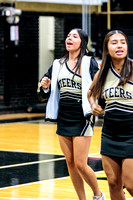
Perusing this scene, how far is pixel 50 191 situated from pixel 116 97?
2.81 meters

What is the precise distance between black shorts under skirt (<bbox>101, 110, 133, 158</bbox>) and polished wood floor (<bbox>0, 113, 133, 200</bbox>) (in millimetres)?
2234

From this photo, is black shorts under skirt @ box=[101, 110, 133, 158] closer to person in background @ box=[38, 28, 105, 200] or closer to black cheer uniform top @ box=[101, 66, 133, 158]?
black cheer uniform top @ box=[101, 66, 133, 158]

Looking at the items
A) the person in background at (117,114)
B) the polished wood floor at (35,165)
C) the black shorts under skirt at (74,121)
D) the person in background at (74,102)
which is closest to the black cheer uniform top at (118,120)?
the person in background at (117,114)

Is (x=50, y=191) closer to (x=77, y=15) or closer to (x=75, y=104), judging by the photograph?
(x=75, y=104)

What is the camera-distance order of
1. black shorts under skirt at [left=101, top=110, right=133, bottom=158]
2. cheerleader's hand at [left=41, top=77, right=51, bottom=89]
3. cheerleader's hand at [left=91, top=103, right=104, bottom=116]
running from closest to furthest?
black shorts under skirt at [left=101, top=110, right=133, bottom=158] < cheerleader's hand at [left=91, top=103, right=104, bottom=116] < cheerleader's hand at [left=41, top=77, right=51, bottom=89]

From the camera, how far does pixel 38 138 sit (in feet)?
41.3

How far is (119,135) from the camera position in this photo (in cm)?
484

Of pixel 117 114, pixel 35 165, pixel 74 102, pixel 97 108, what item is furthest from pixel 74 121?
pixel 35 165

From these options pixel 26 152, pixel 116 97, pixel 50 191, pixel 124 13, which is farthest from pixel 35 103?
pixel 116 97

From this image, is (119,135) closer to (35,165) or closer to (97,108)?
(97,108)

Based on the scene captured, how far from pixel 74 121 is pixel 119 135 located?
1.27m

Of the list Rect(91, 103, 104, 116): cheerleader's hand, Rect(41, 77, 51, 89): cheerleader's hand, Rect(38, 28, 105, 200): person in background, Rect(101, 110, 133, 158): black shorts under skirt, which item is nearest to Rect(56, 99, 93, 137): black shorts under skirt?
Rect(38, 28, 105, 200): person in background

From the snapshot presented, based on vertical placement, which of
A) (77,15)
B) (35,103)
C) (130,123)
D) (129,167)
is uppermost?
(77,15)

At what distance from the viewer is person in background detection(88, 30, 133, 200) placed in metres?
4.80
